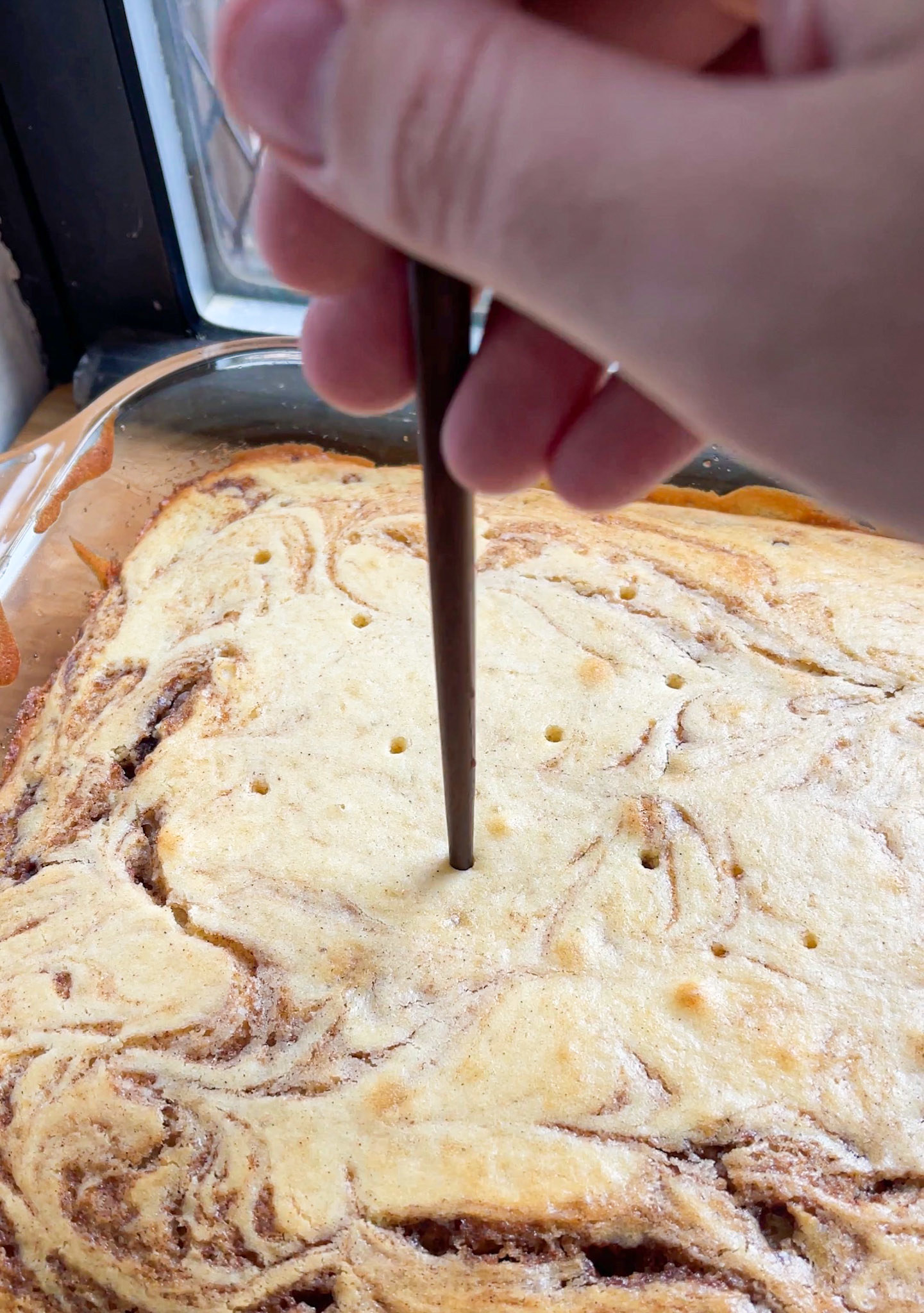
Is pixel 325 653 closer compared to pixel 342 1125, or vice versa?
pixel 342 1125

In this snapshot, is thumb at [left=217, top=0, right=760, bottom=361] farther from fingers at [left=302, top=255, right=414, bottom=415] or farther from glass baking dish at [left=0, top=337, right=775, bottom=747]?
glass baking dish at [left=0, top=337, right=775, bottom=747]

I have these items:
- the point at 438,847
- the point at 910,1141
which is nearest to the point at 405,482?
the point at 438,847

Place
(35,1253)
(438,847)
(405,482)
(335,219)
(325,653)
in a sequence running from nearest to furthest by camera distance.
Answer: (335,219) < (35,1253) < (438,847) < (325,653) < (405,482)

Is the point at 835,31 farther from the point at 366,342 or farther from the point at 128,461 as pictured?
the point at 128,461

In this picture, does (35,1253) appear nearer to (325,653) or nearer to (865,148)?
(325,653)

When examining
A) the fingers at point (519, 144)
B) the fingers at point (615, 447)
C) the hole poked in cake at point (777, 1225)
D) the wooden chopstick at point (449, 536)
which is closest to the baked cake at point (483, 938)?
the hole poked in cake at point (777, 1225)

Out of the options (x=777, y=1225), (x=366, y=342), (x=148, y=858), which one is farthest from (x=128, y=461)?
(x=777, y=1225)
